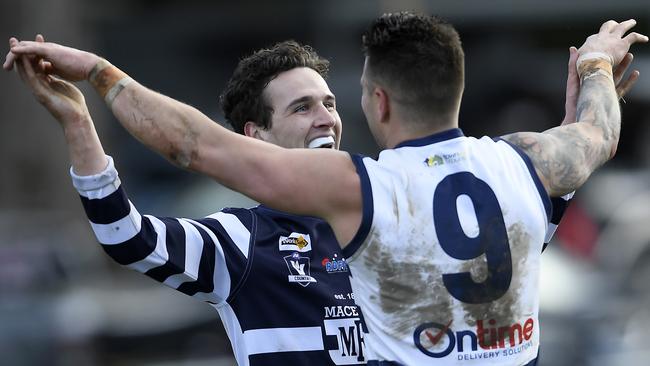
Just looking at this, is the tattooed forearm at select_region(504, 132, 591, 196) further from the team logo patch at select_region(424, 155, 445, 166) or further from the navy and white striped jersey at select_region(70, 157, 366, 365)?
the navy and white striped jersey at select_region(70, 157, 366, 365)

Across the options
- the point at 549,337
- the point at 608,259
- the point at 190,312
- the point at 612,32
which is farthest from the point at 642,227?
the point at 612,32

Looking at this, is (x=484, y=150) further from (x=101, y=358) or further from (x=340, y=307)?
(x=101, y=358)

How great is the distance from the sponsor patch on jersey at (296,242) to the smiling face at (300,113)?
0.49 metres

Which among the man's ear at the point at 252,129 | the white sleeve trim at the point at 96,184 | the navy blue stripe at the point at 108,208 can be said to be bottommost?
the man's ear at the point at 252,129

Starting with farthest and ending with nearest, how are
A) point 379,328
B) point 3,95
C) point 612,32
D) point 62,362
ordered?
1. point 3,95
2. point 62,362
3. point 612,32
4. point 379,328

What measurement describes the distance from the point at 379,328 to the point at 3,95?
16.2 meters

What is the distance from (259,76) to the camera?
6363 millimetres

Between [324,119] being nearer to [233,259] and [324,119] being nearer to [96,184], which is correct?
[233,259]

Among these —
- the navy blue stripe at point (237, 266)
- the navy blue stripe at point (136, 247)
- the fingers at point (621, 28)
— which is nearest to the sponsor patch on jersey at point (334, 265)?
the navy blue stripe at point (237, 266)

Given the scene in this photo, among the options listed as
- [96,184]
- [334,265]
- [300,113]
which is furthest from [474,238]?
[300,113]

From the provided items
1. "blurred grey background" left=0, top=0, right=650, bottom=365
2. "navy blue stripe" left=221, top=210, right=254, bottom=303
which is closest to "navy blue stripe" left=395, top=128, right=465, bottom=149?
"navy blue stripe" left=221, top=210, right=254, bottom=303

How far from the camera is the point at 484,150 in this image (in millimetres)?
4801

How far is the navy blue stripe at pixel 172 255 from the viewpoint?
544 centimetres

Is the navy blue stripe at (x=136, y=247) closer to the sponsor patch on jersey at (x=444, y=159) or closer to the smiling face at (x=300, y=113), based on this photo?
the smiling face at (x=300, y=113)
